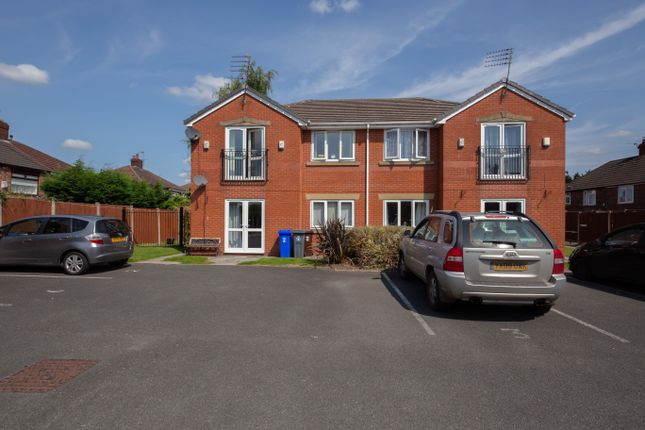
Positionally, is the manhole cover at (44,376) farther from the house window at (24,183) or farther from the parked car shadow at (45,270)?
the house window at (24,183)

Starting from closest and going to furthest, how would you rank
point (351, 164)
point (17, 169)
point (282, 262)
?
point (282, 262), point (351, 164), point (17, 169)

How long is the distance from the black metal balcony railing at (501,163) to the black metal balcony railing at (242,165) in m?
8.26

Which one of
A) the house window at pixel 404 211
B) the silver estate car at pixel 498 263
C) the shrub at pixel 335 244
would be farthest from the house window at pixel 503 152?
the silver estate car at pixel 498 263

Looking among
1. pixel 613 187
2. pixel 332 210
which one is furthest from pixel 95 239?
pixel 613 187

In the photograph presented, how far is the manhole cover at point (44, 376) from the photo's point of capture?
3566 millimetres

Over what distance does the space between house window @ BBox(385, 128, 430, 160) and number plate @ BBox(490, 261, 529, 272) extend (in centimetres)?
1015

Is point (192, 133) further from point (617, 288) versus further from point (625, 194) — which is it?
point (625, 194)

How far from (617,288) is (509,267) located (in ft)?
16.5

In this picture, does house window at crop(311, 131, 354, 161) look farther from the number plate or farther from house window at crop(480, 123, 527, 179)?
the number plate

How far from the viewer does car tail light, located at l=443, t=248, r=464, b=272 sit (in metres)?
5.98

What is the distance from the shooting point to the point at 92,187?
21.2 metres

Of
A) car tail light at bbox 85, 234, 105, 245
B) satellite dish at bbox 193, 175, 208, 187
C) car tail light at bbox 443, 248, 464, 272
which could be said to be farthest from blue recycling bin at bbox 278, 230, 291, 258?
car tail light at bbox 443, 248, 464, 272

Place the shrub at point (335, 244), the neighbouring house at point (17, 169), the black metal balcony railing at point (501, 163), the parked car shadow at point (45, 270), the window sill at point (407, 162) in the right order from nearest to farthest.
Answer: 1. the parked car shadow at point (45, 270)
2. the shrub at point (335, 244)
3. the black metal balcony railing at point (501, 163)
4. the window sill at point (407, 162)
5. the neighbouring house at point (17, 169)

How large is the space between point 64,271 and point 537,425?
1105 centimetres
